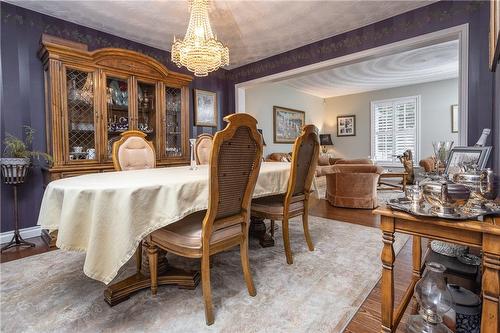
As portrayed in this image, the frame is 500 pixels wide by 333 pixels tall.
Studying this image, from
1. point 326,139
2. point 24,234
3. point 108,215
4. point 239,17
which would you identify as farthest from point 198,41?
point 326,139

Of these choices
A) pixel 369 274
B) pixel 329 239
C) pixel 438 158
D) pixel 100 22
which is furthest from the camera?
pixel 100 22

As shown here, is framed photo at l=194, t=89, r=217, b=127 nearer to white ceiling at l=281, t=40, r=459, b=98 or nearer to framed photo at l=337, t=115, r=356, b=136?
white ceiling at l=281, t=40, r=459, b=98

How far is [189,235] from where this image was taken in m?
1.35

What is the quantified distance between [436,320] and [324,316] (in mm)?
574

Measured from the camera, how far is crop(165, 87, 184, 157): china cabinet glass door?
375 centimetres

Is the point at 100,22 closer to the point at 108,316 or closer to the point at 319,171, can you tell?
the point at 108,316

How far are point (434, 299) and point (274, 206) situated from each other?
124cm

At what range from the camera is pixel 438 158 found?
1538 millimetres

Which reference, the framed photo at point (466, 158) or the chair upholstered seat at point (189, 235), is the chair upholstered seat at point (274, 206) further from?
the framed photo at point (466, 158)

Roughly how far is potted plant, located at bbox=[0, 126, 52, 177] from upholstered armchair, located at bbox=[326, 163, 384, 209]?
3.75 m

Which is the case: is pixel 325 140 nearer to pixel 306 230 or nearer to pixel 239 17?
pixel 239 17

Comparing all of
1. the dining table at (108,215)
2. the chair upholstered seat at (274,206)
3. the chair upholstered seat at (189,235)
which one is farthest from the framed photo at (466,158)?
the dining table at (108,215)

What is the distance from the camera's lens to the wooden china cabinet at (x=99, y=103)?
106 inches

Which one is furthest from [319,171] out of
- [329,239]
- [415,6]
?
[415,6]
